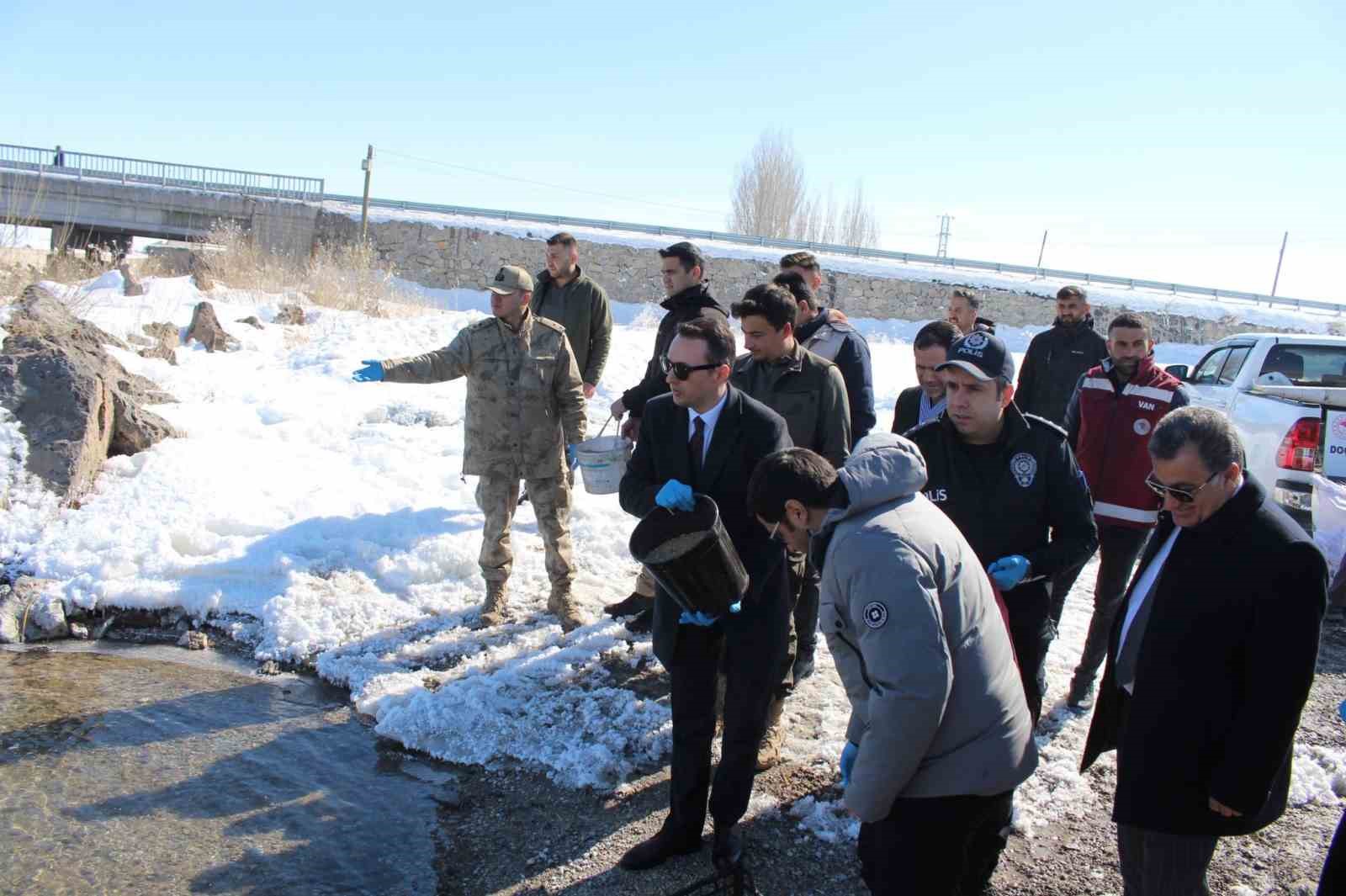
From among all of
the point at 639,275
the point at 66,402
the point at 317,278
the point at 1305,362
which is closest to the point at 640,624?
the point at 66,402

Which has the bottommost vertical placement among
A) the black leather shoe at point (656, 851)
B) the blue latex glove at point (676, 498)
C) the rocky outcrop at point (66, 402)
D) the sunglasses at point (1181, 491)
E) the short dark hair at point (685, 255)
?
the black leather shoe at point (656, 851)

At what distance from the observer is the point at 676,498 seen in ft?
11.0

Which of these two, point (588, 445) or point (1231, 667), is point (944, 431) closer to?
point (1231, 667)

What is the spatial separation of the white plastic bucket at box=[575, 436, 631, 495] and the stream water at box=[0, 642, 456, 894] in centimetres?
169

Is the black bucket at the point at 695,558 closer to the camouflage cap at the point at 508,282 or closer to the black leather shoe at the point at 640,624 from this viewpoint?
the black leather shoe at the point at 640,624

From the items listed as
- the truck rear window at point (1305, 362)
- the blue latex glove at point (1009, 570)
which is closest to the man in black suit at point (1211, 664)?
the blue latex glove at point (1009, 570)

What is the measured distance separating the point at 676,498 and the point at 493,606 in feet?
9.04

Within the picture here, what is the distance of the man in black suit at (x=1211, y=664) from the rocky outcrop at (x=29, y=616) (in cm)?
569

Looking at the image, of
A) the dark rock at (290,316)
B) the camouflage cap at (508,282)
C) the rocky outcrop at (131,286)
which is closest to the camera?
the camouflage cap at (508,282)

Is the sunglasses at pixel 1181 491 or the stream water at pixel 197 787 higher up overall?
the sunglasses at pixel 1181 491

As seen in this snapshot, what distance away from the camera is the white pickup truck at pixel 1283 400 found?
268 inches

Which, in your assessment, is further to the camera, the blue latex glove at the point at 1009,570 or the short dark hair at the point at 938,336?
the short dark hair at the point at 938,336

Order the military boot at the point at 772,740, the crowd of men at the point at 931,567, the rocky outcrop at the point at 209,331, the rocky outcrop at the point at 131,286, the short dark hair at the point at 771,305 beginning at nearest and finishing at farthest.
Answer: the crowd of men at the point at 931,567
the military boot at the point at 772,740
the short dark hair at the point at 771,305
the rocky outcrop at the point at 209,331
the rocky outcrop at the point at 131,286

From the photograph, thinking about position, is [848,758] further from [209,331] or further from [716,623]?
[209,331]
